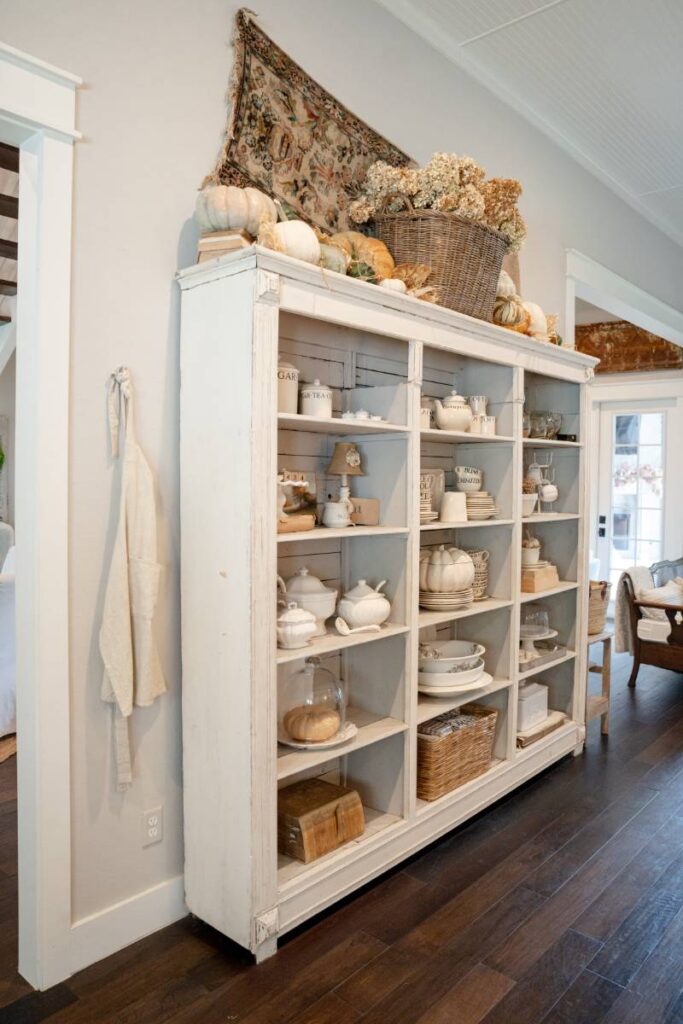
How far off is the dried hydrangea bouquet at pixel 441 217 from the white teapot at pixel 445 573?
2.93 ft

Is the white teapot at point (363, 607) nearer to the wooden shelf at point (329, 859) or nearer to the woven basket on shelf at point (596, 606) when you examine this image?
the wooden shelf at point (329, 859)

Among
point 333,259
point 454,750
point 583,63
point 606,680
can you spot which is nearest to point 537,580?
point 454,750

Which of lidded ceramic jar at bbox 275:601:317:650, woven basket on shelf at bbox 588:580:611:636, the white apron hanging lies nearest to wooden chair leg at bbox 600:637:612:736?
woven basket on shelf at bbox 588:580:611:636

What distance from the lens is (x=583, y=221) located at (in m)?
4.17

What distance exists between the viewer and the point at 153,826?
2.14 m

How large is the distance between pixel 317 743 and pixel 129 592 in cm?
74

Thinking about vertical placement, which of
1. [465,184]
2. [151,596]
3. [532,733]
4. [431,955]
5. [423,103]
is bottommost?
[431,955]

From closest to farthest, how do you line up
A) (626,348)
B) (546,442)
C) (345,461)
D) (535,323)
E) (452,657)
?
1. (345,461)
2. (452,657)
3. (535,323)
4. (546,442)
5. (626,348)

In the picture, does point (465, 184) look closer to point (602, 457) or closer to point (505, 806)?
point (505, 806)

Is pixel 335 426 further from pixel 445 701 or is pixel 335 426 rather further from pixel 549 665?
pixel 549 665

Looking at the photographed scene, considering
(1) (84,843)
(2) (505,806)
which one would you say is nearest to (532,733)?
(2) (505,806)

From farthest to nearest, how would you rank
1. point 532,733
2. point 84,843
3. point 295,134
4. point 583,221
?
1. point 583,221
2. point 532,733
3. point 295,134
4. point 84,843

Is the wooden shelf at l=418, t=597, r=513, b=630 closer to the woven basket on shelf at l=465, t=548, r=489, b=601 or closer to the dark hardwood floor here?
the woven basket on shelf at l=465, t=548, r=489, b=601

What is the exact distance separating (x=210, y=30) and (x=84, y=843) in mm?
2312
